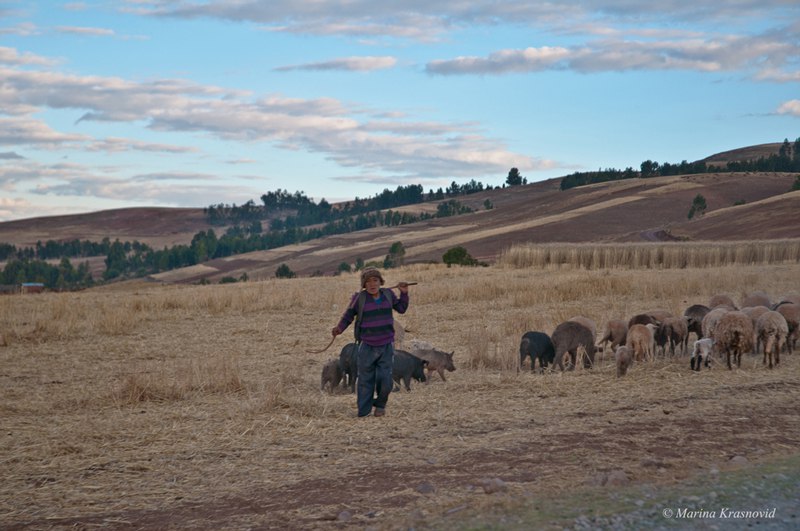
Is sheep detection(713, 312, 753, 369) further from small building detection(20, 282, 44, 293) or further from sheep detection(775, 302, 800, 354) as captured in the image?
small building detection(20, 282, 44, 293)

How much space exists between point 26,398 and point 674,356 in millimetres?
10622

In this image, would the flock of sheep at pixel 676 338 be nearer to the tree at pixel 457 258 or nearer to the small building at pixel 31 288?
the small building at pixel 31 288

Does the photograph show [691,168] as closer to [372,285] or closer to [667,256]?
[667,256]

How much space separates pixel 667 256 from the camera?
1599 inches

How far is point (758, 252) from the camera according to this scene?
39.8 m

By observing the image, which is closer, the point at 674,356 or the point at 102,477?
the point at 102,477

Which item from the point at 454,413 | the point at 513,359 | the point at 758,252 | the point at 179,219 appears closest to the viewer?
the point at 454,413

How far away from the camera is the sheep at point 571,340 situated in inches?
571

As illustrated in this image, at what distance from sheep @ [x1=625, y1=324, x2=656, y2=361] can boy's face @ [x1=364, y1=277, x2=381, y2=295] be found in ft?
17.1

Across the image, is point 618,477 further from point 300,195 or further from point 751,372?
point 300,195

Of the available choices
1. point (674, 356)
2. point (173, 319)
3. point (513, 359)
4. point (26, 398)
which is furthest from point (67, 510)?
point (173, 319)

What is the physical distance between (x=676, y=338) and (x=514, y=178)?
515 feet

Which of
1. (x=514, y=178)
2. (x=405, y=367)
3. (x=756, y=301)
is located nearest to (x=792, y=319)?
(x=756, y=301)

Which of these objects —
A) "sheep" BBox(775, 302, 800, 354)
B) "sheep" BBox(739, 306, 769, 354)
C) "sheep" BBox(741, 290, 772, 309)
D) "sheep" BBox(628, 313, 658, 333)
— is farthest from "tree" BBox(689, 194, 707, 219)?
"sheep" BBox(739, 306, 769, 354)
